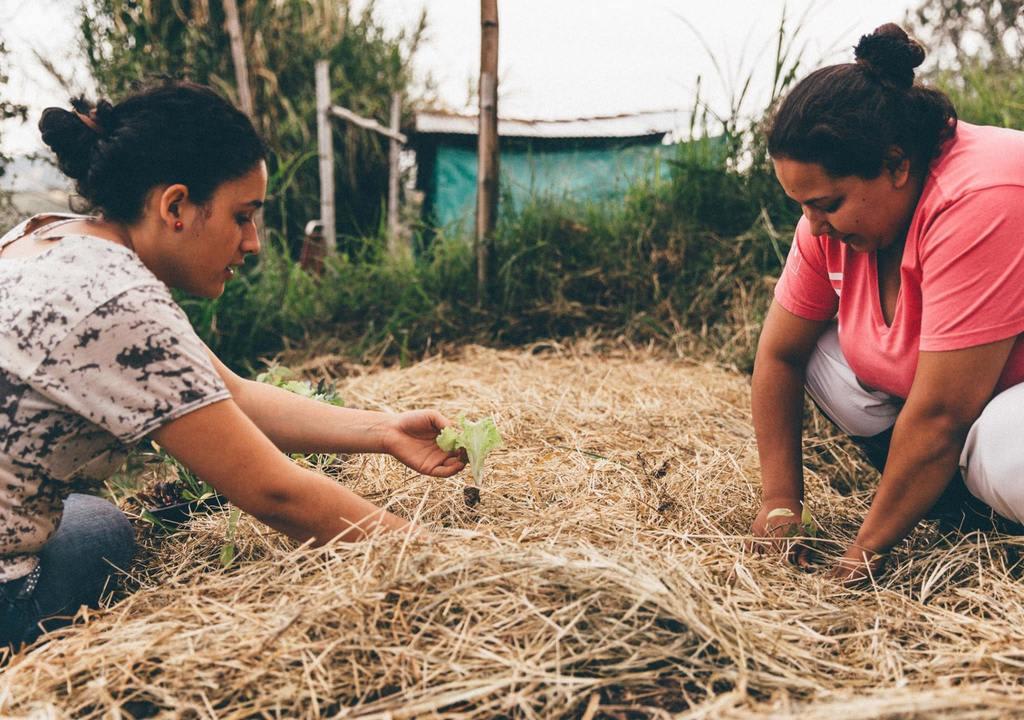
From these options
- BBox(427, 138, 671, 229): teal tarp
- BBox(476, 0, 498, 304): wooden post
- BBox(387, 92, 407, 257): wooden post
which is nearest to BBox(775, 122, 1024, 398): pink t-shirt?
BBox(476, 0, 498, 304): wooden post

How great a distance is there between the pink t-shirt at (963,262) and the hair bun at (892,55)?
0.18 meters

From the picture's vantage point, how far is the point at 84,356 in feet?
4.30

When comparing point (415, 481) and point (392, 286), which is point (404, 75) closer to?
point (392, 286)

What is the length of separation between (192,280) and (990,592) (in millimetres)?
1729

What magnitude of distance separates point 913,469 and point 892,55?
2.72 feet

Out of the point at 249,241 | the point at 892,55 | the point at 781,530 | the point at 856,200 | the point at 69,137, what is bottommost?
the point at 781,530

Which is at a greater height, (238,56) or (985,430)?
(238,56)

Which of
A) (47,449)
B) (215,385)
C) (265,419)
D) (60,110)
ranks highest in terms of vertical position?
(60,110)

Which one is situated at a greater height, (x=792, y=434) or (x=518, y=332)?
(x=792, y=434)

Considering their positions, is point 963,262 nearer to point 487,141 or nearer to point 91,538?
point 91,538

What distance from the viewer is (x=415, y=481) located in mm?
2146

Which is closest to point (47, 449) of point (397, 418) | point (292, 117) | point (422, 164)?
point (397, 418)

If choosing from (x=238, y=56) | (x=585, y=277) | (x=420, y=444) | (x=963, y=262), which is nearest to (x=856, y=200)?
(x=963, y=262)

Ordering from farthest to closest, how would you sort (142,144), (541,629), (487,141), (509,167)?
(509,167) → (487,141) → (142,144) → (541,629)
